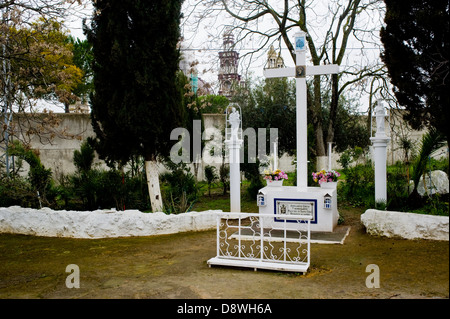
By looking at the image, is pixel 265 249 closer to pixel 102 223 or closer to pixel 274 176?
pixel 274 176

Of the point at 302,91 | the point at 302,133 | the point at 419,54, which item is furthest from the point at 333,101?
the point at 419,54

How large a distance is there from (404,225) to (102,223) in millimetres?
5893

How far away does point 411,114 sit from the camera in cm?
807

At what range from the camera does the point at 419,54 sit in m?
7.39

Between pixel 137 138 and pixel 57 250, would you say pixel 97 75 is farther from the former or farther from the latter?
pixel 57 250

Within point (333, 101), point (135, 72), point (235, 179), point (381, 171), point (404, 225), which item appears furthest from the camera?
point (333, 101)

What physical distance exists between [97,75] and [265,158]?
656 centimetres

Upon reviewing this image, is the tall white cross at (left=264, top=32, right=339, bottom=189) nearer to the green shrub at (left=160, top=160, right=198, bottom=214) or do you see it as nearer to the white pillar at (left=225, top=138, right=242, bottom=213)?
the white pillar at (left=225, top=138, right=242, bottom=213)

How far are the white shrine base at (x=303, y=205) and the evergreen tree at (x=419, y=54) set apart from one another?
2439 millimetres

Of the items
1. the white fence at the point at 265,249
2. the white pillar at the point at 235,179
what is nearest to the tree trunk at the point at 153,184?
the white pillar at the point at 235,179

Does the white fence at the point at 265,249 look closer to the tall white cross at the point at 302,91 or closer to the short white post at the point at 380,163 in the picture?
the tall white cross at the point at 302,91

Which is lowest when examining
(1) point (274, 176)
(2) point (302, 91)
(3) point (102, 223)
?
(3) point (102, 223)

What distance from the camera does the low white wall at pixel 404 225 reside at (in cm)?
660

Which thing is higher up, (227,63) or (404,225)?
(227,63)
